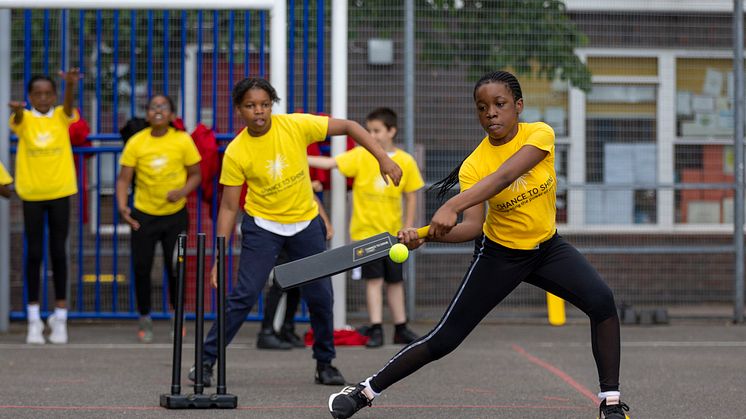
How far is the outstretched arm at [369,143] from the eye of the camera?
5.90 metres

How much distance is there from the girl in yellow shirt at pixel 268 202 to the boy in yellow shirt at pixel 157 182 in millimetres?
2507

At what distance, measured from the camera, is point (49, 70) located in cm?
1058

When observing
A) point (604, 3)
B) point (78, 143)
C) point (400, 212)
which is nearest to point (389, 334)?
point (400, 212)

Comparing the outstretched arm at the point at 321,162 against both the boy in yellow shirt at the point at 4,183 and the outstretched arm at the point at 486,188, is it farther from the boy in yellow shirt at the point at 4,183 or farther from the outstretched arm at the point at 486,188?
the outstretched arm at the point at 486,188

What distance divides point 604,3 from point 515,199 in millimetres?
6363

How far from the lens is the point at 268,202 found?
6.62 metres

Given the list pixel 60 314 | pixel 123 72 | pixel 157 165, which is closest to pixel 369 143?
pixel 157 165

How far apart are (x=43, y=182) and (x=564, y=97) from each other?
484 centimetres

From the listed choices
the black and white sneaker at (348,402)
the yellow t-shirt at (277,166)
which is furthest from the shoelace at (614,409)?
the yellow t-shirt at (277,166)

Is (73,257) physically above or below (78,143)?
below

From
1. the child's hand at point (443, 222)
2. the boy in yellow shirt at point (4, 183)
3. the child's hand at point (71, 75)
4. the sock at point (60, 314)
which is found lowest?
the sock at point (60, 314)

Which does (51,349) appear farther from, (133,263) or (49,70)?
(49,70)

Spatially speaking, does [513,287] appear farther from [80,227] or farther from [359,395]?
[80,227]

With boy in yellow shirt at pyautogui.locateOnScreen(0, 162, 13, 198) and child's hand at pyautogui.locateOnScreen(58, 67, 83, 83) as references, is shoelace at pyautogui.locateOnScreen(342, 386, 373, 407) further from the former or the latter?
Result: child's hand at pyautogui.locateOnScreen(58, 67, 83, 83)
